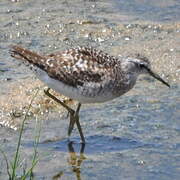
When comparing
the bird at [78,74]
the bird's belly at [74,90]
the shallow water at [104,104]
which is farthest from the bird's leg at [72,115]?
the bird's belly at [74,90]

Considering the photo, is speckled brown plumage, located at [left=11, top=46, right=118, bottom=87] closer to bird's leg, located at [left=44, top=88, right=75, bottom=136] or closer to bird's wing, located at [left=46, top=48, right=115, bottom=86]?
bird's wing, located at [left=46, top=48, right=115, bottom=86]

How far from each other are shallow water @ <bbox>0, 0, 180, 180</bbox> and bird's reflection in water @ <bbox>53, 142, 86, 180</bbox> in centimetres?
1

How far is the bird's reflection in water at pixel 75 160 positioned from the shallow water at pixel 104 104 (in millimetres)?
11

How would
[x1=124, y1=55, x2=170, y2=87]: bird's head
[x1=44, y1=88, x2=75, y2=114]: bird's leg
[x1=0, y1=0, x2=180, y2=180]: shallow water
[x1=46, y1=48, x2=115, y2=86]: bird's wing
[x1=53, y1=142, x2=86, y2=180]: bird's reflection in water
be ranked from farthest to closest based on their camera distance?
[x1=124, y1=55, x2=170, y2=87]: bird's head → [x1=44, y1=88, x2=75, y2=114]: bird's leg → [x1=46, y1=48, x2=115, y2=86]: bird's wing → [x1=0, y1=0, x2=180, y2=180]: shallow water → [x1=53, y1=142, x2=86, y2=180]: bird's reflection in water

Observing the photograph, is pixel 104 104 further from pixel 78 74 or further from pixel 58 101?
pixel 78 74

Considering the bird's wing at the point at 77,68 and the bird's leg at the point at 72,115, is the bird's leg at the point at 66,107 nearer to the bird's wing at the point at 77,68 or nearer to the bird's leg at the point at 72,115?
the bird's leg at the point at 72,115

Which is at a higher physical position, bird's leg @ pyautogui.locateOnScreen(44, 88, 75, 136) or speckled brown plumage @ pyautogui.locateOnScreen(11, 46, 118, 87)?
speckled brown plumage @ pyautogui.locateOnScreen(11, 46, 118, 87)

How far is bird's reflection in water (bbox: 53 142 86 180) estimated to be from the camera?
788 centimetres

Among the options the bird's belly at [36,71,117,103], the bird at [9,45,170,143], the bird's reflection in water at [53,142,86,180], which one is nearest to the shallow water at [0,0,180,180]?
the bird's reflection in water at [53,142,86,180]

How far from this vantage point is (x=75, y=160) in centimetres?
830

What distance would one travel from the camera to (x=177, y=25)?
39.4ft

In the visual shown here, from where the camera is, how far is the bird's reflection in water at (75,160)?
788cm

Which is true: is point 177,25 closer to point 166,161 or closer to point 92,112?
point 92,112

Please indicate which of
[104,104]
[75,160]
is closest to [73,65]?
[75,160]
